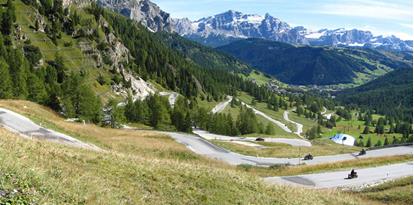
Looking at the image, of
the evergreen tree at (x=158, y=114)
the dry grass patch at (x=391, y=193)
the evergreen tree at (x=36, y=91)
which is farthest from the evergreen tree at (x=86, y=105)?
the dry grass patch at (x=391, y=193)

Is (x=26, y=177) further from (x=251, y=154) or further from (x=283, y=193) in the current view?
(x=251, y=154)

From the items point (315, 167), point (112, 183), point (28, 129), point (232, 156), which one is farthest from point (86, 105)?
point (112, 183)

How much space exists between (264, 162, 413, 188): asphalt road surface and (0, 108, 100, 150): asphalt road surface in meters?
24.1

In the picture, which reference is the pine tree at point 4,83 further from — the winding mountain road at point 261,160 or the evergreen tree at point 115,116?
the winding mountain road at point 261,160

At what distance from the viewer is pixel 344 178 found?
60781 millimetres

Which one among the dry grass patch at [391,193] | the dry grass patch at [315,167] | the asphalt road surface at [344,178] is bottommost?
the dry grass patch at [315,167]

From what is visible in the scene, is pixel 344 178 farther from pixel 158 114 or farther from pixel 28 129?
pixel 158 114

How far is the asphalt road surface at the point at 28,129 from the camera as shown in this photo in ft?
183

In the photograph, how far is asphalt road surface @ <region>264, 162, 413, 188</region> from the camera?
2185 inches

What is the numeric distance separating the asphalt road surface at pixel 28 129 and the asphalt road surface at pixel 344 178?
Answer: 24140mm

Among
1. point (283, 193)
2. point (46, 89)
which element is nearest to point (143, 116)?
point (46, 89)

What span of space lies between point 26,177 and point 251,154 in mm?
74183

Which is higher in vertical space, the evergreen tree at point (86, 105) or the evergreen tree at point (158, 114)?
→ the evergreen tree at point (86, 105)

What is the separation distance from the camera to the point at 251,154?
90938 millimetres
